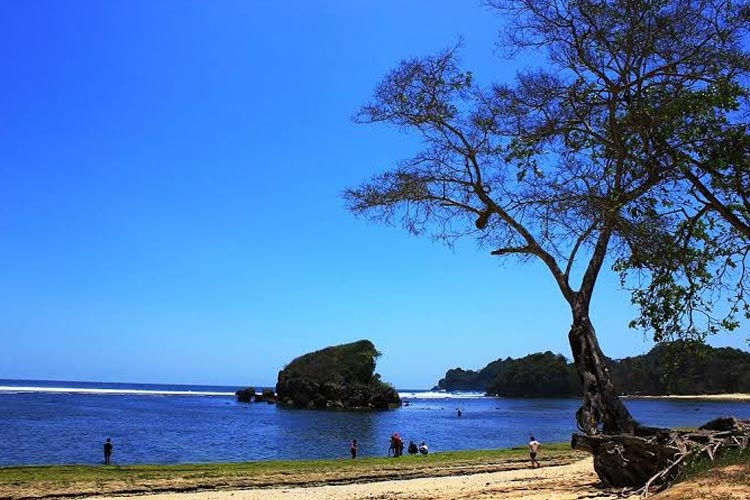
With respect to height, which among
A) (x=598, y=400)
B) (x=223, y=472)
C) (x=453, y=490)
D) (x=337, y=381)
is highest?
(x=598, y=400)

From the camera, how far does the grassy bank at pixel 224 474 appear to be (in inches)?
835

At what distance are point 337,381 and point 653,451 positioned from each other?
95.9 meters

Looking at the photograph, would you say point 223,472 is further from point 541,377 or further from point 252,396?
point 541,377

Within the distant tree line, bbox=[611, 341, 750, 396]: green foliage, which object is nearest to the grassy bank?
bbox=[611, 341, 750, 396]: green foliage

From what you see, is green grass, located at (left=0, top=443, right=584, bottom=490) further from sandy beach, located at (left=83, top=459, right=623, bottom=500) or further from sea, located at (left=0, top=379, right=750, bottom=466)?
sea, located at (left=0, top=379, right=750, bottom=466)

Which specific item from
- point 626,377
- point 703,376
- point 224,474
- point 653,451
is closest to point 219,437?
point 224,474

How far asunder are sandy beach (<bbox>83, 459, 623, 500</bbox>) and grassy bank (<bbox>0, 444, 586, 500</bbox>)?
1.21m

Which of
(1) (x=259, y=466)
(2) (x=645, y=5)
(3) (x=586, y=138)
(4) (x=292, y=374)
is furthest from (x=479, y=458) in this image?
(4) (x=292, y=374)

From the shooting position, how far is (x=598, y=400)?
1545 cm

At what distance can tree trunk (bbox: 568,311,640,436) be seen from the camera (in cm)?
1540

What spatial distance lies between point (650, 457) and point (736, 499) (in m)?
4.60

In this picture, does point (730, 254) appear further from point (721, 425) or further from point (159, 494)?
point (159, 494)

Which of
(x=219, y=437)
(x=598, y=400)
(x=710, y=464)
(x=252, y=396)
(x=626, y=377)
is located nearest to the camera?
(x=710, y=464)

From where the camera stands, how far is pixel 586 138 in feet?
48.5
